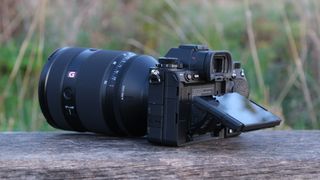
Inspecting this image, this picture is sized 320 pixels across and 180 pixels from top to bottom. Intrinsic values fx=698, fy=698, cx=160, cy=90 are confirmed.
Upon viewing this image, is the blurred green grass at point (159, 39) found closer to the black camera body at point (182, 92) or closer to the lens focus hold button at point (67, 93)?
the lens focus hold button at point (67, 93)

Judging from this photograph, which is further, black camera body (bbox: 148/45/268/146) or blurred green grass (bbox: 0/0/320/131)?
blurred green grass (bbox: 0/0/320/131)

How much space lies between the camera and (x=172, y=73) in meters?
1.36

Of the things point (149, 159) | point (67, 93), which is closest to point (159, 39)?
point (67, 93)

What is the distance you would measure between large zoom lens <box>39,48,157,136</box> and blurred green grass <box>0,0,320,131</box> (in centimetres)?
68

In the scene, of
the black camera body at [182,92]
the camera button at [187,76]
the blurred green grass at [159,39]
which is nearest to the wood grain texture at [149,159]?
the black camera body at [182,92]

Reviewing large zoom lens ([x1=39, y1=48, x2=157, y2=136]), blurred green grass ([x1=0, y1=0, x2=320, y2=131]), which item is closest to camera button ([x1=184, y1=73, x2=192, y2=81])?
large zoom lens ([x1=39, y1=48, x2=157, y2=136])

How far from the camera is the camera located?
4.50 ft

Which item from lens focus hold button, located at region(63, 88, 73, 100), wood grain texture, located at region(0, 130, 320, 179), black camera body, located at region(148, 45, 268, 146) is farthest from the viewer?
lens focus hold button, located at region(63, 88, 73, 100)

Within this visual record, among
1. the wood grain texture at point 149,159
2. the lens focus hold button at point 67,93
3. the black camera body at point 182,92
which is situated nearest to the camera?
the wood grain texture at point 149,159

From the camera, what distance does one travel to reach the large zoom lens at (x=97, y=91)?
1464mm

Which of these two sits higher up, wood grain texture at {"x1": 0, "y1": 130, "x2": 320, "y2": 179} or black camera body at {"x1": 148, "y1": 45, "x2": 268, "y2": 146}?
black camera body at {"x1": 148, "y1": 45, "x2": 268, "y2": 146}

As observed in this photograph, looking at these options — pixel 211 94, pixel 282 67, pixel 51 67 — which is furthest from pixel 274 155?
pixel 282 67

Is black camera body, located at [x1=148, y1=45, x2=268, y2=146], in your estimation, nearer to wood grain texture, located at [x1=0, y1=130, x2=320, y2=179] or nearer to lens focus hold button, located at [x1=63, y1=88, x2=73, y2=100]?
wood grain texture, located at [x1=0, y1=130, x2=320, y2=179]

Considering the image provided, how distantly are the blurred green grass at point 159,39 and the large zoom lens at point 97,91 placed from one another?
68cm
